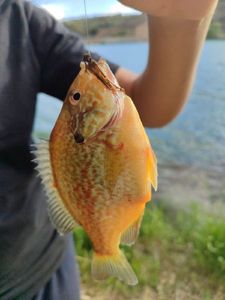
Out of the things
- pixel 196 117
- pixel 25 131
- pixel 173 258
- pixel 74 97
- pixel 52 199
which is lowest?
pixel 173 258

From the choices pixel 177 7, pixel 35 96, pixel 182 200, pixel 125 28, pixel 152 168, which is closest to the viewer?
pixel 152 168

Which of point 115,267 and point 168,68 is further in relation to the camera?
point 168,68

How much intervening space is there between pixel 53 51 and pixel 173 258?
1.24m

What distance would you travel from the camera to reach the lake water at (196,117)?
1.79 meters

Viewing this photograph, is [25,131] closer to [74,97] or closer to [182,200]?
[74,97]

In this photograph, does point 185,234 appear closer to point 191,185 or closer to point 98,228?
point 191,185

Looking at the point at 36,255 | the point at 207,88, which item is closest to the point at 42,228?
the point at 36,255

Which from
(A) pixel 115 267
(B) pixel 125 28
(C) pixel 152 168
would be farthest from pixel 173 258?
(C) pixel 152 168

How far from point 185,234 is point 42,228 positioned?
1.23 m

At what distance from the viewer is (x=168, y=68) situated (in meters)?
1.05

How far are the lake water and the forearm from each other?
0.62 metres

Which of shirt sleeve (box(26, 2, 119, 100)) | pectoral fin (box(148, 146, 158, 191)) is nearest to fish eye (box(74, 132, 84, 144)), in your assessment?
pectoral fin (box(148, 146, 158, 191))

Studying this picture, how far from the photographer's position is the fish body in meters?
0.71

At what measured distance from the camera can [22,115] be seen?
111 cm
